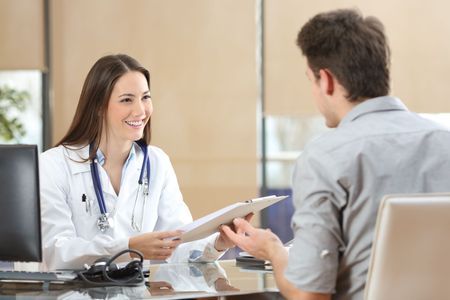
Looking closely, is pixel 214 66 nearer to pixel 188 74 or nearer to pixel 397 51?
pixel 188 74

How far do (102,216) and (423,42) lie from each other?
3.86 metres

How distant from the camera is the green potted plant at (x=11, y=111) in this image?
6500 mm

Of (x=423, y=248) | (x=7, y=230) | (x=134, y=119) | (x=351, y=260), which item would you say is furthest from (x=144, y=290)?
(x=134, y=119)

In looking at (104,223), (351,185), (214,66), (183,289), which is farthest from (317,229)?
(214,66)

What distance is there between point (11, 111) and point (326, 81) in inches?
187

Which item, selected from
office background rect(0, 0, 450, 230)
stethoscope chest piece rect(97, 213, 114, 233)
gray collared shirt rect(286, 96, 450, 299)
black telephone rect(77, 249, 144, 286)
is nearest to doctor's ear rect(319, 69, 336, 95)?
gray collared shirt rect(286, 96, 450, 299)

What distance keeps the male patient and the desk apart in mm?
318

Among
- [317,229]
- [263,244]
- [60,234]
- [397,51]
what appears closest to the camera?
[317,229]

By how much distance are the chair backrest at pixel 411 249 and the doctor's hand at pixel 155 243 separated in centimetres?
104

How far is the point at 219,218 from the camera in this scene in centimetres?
277

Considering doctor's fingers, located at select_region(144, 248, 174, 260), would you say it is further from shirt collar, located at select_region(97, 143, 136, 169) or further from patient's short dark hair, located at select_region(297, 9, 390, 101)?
patient's short dark hair, located at select_region(297, 9, 390, 101)

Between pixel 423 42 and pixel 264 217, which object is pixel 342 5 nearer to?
pixel 423 42

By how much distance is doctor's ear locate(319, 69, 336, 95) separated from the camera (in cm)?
218

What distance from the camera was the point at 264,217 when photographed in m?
6.51
